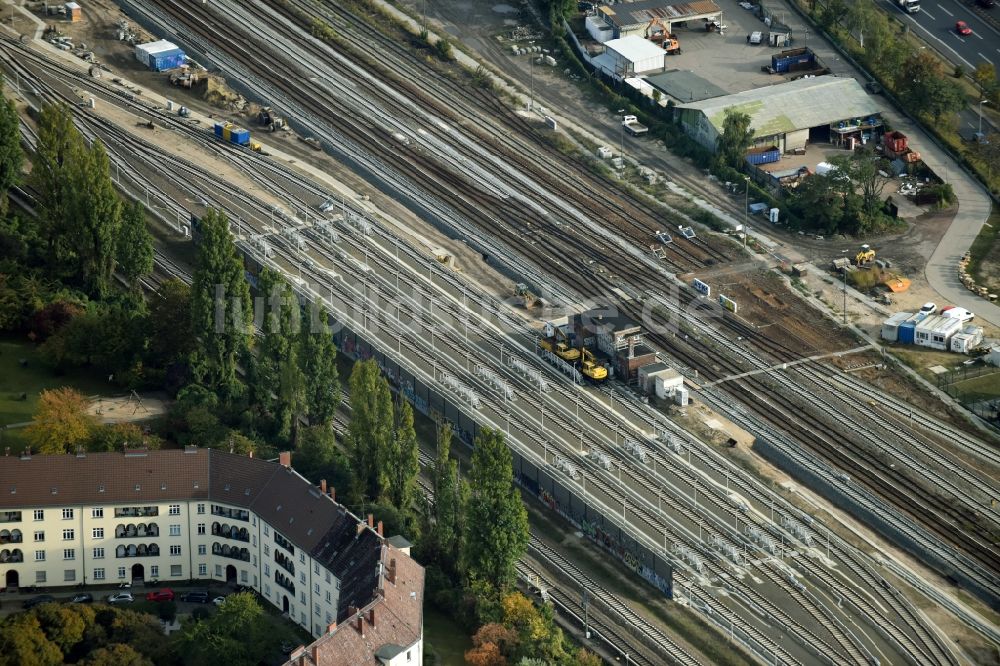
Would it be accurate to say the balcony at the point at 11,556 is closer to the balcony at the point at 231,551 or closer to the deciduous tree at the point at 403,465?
the balcony at the point at 231,551

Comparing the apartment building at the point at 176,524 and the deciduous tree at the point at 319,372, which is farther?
the deciduous tree at the point at 319,372

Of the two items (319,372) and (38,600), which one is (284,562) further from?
(319,372)

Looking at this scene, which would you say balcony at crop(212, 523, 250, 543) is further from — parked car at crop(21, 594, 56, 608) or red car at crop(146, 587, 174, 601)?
parked car at crop(21, 594, 56, 608)

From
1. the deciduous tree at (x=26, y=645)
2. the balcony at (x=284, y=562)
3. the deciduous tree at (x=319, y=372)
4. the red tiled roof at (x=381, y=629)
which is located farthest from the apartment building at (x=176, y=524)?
the deciduous tree at (x=319, y=372)

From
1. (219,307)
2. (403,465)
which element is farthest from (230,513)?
(219,307)

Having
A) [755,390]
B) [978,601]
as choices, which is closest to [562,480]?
[755,390]
